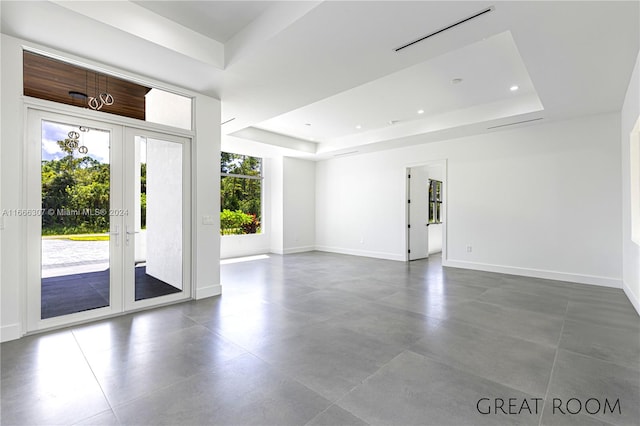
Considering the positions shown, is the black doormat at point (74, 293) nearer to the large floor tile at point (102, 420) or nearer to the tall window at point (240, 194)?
the large floor tile at point (102, 420)

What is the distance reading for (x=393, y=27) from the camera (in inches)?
109

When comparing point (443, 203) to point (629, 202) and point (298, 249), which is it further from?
point (298, 249)

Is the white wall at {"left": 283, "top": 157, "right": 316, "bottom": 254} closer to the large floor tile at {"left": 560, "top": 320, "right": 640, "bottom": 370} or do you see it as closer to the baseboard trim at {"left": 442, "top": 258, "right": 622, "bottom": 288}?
the baseboard trim at {"left": 442, "top": 258, "right": 622, "bottom": 288}

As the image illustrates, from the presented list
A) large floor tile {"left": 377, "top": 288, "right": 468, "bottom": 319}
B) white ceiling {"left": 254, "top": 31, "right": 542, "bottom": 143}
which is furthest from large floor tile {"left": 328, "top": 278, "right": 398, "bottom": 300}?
white ceiling {"left": 254, "top": 31, "right": 542, "bottom": 143}

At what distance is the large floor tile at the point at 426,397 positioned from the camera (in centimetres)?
181

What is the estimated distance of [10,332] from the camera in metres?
2.88

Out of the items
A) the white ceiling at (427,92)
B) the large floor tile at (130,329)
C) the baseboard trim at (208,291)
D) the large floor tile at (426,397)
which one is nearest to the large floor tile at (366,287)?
the baseboard trim at (208,291)

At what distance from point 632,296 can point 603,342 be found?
1.88 m

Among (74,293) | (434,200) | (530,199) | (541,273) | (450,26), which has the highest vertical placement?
(450,26)

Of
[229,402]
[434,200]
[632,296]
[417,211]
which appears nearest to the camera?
[229,402]

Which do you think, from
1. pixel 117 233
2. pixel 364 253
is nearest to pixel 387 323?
pixel 117 233

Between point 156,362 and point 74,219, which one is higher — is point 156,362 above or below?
below

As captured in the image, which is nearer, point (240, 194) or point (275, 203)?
point (240, 194)

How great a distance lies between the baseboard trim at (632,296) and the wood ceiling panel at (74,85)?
6553 millimetres
